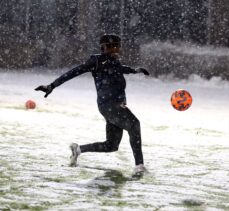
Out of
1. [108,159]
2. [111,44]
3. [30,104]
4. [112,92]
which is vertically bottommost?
[30,104]

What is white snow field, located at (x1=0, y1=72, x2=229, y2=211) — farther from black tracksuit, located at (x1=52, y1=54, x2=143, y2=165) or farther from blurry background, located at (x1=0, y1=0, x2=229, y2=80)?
blurry background, located at (x1=0, y1=0, x2=229, y2=80)

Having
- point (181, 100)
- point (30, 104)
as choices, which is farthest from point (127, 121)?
point (30, 104)

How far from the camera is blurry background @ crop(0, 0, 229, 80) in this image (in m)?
18.1

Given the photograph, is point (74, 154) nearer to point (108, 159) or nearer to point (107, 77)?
point (108, 159)

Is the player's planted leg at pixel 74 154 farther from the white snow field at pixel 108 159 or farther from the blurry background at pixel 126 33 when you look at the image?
the blurry background at pixel 126 33

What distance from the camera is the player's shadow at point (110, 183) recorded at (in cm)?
500

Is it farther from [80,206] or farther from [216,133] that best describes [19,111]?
[80,206]

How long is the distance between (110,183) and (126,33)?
13841mm

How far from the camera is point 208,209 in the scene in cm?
455

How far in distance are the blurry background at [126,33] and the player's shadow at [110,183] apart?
12502mm

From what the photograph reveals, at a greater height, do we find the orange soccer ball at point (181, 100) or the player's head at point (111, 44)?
the player's head at point (111, 44)

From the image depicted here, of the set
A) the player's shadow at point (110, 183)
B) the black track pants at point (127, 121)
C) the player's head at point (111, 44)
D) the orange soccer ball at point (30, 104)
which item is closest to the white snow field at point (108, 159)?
the player's shadow at point (110, 183)

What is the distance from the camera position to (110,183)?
5383mm

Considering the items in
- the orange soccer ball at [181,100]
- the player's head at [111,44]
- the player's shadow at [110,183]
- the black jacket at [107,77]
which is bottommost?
the player's shadow at [110,183]
